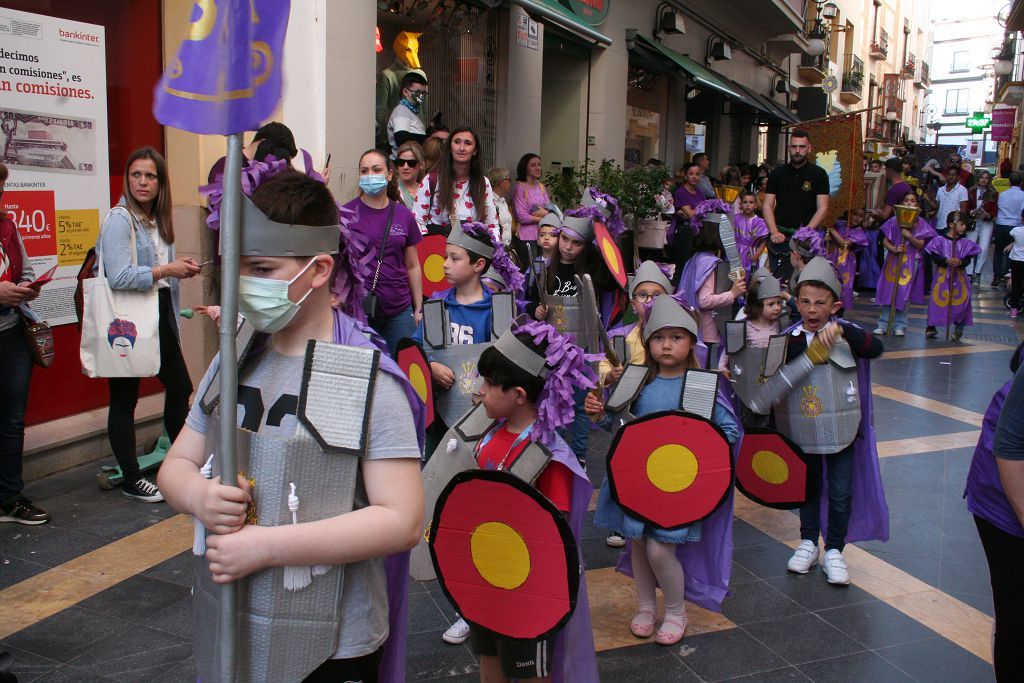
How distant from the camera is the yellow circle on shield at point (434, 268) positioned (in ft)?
20.5

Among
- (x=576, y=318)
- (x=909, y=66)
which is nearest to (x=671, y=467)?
(x=576, y=318)

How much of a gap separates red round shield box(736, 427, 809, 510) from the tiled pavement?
0.41 meters

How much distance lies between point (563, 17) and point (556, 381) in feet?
27.1

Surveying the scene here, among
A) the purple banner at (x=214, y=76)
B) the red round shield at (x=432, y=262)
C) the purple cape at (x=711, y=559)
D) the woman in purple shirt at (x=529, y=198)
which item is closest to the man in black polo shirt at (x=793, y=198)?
the woman in purple shirt at (x=529, y=198)

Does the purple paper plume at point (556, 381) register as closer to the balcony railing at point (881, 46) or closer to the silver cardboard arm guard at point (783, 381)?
the silver cardboard arm guard at point (783, 381)

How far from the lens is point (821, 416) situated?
4.36 metres

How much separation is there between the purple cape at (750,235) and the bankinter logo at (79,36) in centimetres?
578

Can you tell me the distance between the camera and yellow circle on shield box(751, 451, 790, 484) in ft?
14.4

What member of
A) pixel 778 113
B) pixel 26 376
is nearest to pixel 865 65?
pixel 778 113

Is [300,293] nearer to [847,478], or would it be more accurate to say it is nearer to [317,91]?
[847,478]

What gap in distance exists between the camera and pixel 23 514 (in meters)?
4.74

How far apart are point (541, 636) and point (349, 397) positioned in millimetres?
1220

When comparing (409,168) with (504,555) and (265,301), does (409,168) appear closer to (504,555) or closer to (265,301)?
(504,555)

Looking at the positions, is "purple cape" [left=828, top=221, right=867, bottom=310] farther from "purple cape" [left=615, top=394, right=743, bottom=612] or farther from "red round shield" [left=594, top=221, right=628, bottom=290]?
"purple cape" [left=615, top=394, right=743, bottom=612]
